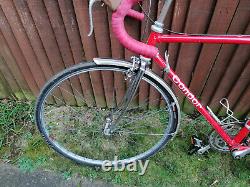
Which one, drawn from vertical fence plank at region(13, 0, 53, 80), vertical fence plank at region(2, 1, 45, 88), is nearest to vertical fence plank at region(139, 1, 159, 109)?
vertical fence plank at region(13, 0, 53, 80)

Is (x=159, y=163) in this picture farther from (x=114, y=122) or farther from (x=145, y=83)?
(x=145, y=83)

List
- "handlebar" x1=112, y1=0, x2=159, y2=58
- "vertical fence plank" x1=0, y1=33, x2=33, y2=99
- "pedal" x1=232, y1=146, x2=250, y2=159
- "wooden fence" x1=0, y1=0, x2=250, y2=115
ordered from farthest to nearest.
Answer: "vertical fence plank" x1=0, y1=33, x2=33, y2=99, "pedal" x1=232, y1=146, x2=250, y2=159, "wooden fence" x1=0, y1=0, x2=250, y2=115, "handlebar" x1=112, y1=0, x2=159, y2=58

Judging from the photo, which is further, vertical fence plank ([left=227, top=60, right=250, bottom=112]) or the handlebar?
vertical fence plank ([left=227, top=60, right=250, bottom=112])

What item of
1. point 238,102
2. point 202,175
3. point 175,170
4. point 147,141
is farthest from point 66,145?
point 238,102

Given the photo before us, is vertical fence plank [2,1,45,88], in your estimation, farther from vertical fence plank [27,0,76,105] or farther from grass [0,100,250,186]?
grass [0,100,250,186]

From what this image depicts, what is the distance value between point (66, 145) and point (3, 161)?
26.6 inches

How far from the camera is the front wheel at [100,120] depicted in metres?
3.21

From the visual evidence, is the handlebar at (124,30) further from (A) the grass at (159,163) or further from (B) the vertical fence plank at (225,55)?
(A) the grass at (159,163)

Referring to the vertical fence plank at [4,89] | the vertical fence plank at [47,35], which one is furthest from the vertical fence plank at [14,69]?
the vertical fence plank at [47,35]

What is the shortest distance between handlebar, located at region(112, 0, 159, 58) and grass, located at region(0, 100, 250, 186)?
59.6 inches

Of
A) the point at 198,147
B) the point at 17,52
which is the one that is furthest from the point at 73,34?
the point at 198,147

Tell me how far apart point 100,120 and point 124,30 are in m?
1.75

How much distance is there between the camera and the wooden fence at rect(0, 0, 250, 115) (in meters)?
2.48

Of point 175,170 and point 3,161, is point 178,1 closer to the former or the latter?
point 175,170
